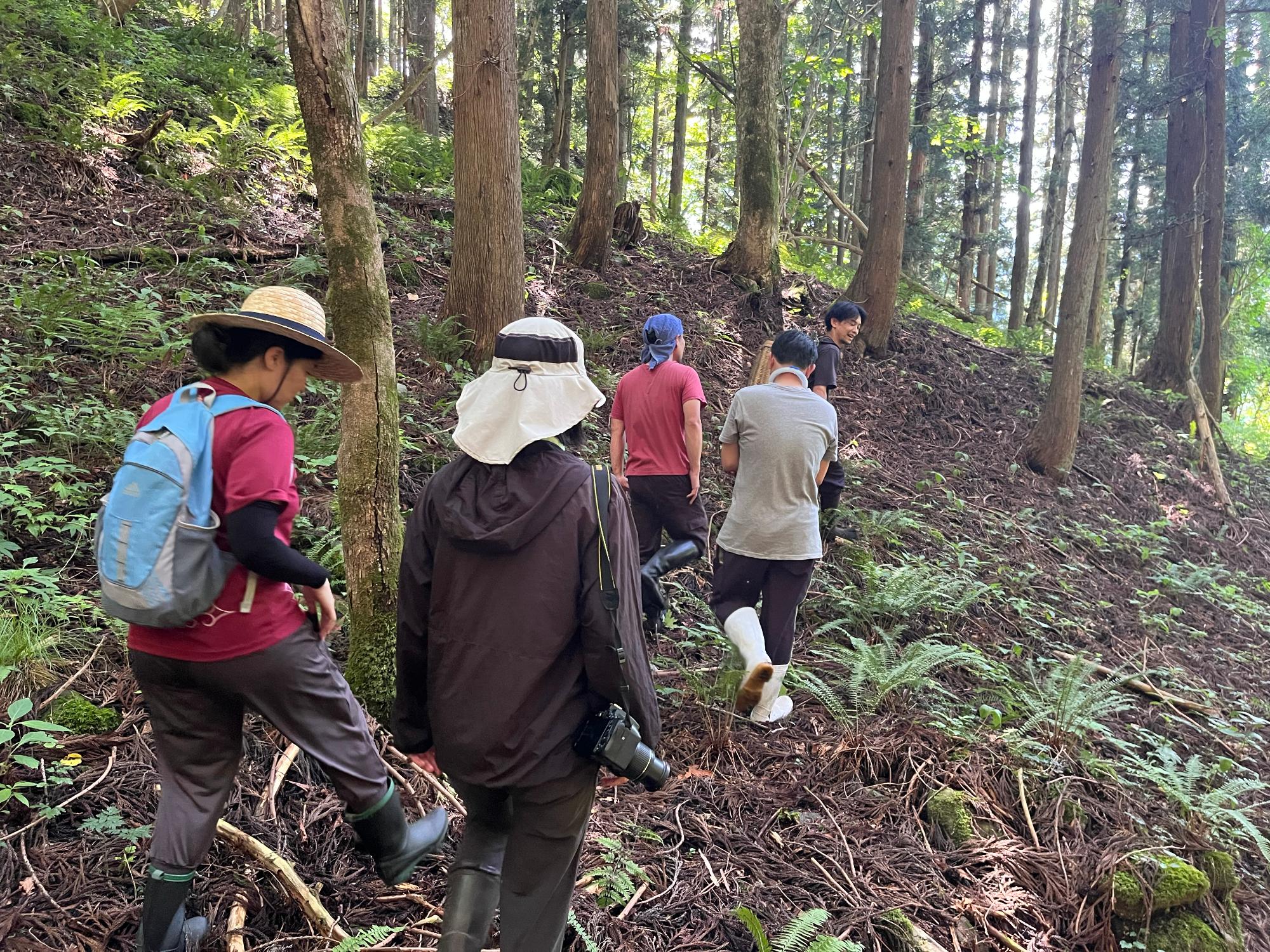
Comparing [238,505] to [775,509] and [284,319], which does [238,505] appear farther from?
[775,509]

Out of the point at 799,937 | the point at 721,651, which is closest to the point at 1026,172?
the point at 721,651

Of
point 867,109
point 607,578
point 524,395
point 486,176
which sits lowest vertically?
point 607,578

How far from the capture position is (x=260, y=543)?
2.31 metres

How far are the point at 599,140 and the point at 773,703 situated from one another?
875cm

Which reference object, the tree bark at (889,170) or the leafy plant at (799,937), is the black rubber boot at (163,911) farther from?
the tree bark at (889,170)

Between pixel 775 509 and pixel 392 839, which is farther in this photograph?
pixel 775 509

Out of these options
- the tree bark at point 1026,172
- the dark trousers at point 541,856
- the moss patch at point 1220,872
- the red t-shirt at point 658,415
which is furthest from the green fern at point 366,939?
the tree bark at point 1026,172

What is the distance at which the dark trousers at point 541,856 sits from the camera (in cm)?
229

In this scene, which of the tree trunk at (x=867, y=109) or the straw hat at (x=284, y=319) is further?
the tree trunk at (x=867, y=109)

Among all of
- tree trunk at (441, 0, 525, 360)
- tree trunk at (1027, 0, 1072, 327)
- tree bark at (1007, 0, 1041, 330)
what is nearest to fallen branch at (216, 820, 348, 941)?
tree trunk at (441, 0, 525, 360)

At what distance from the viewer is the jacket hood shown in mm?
2160

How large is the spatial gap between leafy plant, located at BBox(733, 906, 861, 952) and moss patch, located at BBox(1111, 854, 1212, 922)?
1612 mm

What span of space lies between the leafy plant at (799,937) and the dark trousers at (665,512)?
3058 millimetres

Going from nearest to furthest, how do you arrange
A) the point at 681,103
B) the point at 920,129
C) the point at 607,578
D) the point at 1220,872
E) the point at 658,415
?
the point at 607,578
the point at 1220,872
the point at 658,415
the point at 920,129
the point at 681,103
